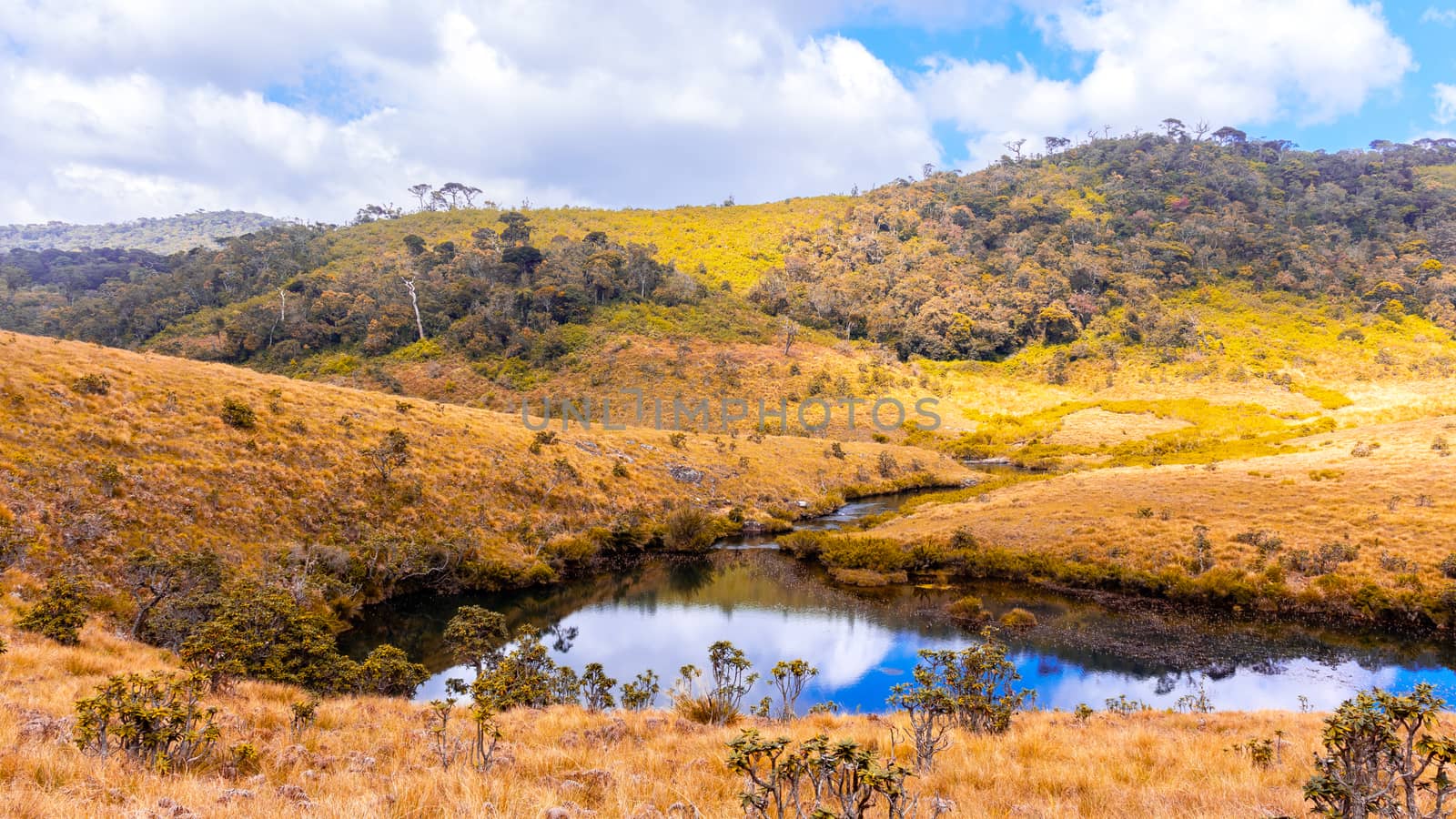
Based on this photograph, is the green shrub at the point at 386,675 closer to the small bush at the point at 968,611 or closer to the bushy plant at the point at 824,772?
the bushy plant at the point at 824,772

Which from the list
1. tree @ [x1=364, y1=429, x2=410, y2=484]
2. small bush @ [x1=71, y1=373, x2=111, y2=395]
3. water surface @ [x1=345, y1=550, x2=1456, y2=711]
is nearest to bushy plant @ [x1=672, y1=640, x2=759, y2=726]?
water surface @ [x1=345, y1=550, x2=1456, y2=711]

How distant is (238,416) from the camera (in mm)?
29812

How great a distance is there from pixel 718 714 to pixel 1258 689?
1810 cm

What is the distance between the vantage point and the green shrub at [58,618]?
1345cm

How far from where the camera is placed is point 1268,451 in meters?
49.3

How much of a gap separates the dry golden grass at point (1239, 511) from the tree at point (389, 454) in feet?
91.4

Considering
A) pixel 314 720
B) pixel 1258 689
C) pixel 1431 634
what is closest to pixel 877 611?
pixel 1258 689

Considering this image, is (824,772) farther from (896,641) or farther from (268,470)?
(268,470)

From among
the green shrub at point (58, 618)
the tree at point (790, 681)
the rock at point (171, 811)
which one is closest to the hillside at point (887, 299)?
the tree at point (790, 681)

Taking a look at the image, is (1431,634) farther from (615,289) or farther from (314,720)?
(615,289)

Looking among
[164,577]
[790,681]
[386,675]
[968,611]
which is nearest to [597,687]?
[386,675]

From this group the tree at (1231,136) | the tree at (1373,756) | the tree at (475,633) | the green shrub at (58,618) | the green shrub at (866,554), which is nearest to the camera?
the tree at (1373,756)

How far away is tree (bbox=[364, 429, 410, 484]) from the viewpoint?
31953 mm

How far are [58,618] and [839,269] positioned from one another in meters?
127
